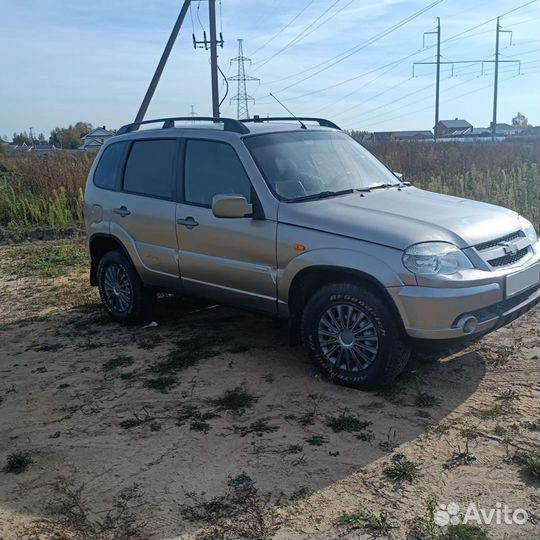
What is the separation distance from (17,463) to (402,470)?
2.27 m

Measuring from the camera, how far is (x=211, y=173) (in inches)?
206

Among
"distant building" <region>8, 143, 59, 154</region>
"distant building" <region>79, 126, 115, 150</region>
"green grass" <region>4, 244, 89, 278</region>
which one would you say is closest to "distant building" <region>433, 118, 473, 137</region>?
"distant building" <region>79, 126, 115, 150</region>

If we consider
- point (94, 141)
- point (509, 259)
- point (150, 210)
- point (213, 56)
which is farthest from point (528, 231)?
point (94, 141)

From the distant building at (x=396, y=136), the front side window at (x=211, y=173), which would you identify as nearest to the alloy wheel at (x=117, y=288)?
the front side window at (x=211, y=173)

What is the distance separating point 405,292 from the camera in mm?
3912

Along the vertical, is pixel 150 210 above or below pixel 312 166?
below

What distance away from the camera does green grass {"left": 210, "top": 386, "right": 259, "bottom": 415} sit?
420cm

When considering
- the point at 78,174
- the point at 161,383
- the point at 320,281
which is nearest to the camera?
the point at 320,281

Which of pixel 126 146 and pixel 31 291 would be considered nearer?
pixel 126 146

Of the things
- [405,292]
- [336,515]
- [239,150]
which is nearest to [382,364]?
[405,292]

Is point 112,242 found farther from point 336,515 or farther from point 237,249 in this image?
point 336,515

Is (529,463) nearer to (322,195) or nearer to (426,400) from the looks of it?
(426,400)

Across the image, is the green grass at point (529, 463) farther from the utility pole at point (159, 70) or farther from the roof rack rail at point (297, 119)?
the utility pole at point (159, 70)

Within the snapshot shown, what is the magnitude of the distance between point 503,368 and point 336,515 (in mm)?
2265
